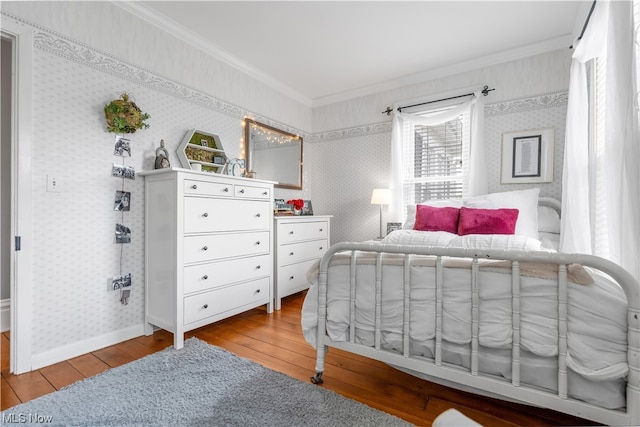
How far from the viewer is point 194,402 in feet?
5.16

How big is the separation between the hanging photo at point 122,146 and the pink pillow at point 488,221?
110 inches

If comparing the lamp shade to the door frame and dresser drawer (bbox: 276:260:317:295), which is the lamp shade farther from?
the door frame

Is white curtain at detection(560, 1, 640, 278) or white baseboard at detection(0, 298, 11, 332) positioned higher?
white curtain at detection(560, 1, 640, 278)

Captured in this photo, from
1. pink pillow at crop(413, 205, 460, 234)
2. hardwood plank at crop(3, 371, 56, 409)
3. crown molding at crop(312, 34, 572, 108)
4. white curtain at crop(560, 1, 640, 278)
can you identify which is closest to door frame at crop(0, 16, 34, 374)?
hardwood plank at crop(3, 371, 56, 409)

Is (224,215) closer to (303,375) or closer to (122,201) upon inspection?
(122,201)

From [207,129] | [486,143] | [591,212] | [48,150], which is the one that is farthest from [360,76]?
[48,150]

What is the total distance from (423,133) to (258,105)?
1985 millimetres

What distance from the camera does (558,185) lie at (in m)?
2.97

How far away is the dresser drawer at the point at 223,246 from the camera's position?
2305mm

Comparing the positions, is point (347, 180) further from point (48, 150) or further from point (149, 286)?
point (48, 150)

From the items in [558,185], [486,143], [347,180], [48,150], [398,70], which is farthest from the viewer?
[347,180]

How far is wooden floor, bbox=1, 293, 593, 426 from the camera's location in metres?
1.50

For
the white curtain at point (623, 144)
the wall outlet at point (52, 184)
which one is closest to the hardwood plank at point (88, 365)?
the wall outlet at point (52, 184)

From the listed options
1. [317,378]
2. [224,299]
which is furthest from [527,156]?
[224,299]
